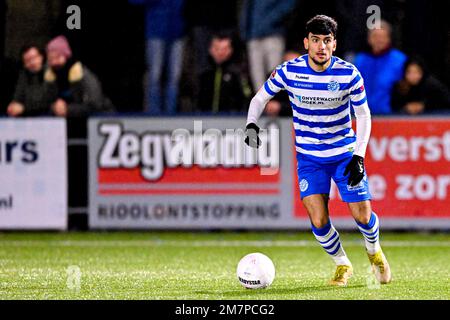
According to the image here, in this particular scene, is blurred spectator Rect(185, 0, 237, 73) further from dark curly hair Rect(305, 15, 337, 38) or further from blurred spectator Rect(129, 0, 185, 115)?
dark curly hair Rect(305, 15, 337, 38)

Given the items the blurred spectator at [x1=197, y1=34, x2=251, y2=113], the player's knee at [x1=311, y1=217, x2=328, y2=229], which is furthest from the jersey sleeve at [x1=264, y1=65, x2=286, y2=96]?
the blurred spectator at [x1=197, y1=34, x2=251, y2=113]

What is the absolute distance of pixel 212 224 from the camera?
14266mm

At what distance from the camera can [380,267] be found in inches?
389

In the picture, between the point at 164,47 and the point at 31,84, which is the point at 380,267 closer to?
the point at 164,47

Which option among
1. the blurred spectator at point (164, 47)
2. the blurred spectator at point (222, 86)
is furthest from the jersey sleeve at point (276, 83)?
the blurred spectator at point (164, 47)

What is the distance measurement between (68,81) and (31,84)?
441mm

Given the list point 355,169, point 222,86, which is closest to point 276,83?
point 355,169

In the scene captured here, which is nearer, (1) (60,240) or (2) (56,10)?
(1) (60,240)

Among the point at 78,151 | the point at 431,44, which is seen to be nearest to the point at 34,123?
the point at 78,151

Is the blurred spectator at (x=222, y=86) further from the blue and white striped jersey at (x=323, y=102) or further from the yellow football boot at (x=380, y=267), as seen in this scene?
the yellow football boot at (x=380, y=267)

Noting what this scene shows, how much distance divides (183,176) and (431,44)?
138 inches

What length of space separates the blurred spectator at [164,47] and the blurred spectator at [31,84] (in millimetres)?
1288
